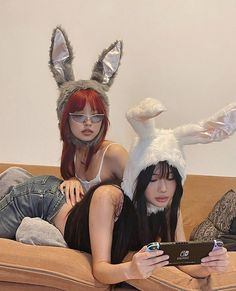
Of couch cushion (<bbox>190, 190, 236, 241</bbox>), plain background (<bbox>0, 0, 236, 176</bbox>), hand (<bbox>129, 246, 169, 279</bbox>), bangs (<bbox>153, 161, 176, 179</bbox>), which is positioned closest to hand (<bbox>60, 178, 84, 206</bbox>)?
bangs (<bbox>153, 161, 176, 179</bbox>)

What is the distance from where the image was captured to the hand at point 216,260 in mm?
1275

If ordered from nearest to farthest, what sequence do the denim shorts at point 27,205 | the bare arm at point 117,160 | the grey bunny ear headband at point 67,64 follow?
1. the denim shorts at point 27,205
2. the bare arm at point 117,160
3. the grey bunny ear headband at point 67,64

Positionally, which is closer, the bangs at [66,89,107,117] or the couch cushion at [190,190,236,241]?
the bangs at [66,89,107,117]

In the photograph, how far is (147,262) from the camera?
1207mm

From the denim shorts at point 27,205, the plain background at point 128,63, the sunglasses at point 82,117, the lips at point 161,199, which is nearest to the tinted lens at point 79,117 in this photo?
the sunglasses at point 82,117

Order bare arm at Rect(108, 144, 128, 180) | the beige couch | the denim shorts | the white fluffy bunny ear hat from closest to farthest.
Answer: the beige couch, the white fluffy bunny ear hat, the denim shorts, bare arm at Rect(108, 144, 128, 180)

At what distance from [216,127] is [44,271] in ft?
2.12

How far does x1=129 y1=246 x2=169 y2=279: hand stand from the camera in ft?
3.93

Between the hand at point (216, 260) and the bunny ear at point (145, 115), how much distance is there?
388 millimetres

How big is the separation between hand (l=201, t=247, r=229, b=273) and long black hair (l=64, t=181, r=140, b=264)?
0.25 meters

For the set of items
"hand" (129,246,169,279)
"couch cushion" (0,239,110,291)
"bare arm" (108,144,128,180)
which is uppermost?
"bare arm" (108,144,128,180)

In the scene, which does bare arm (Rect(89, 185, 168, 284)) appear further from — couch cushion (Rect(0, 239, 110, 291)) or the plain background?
the plain background

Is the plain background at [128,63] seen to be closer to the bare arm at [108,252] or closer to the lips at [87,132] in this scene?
the lips at [87,132]

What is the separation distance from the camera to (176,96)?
2.49m
